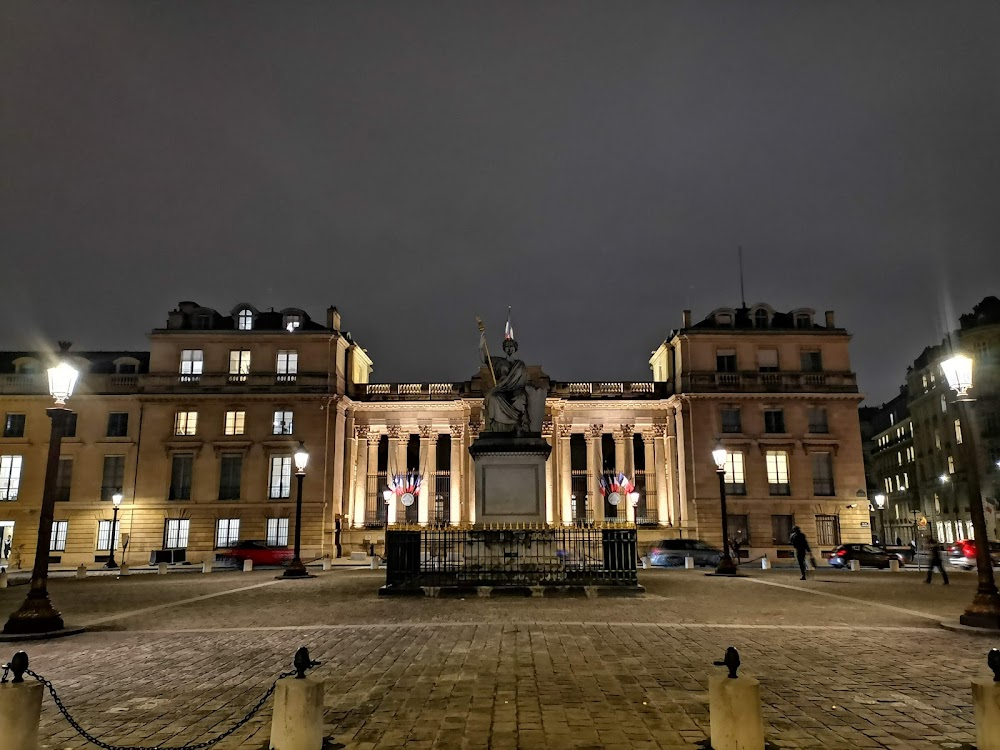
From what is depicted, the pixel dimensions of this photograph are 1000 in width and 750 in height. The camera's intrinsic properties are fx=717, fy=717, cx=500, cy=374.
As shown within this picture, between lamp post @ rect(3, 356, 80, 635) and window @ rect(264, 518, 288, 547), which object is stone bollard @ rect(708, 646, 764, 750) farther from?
window @ rect(264, 518, 288, 547)

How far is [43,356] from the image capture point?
160 feet

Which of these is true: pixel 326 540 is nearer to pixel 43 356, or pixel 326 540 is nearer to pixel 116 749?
pixel 43 356

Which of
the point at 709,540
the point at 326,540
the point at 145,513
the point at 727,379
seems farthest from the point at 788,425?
the point at 145,513

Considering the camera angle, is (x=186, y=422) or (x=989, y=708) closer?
(x=989, y=708)

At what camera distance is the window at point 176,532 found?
1754 inches

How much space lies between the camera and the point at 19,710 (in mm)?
5168

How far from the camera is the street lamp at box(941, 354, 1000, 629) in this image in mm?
11984

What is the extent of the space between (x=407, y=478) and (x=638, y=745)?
122 ft

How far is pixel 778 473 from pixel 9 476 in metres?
49.2

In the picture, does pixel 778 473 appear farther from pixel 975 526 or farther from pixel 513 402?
pixel 975 526

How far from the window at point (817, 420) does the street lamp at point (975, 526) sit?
35748mm

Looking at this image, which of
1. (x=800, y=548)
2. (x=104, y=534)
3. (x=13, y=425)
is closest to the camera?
(x=800, y=548)

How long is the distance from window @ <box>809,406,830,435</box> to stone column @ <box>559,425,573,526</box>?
52.8 ft

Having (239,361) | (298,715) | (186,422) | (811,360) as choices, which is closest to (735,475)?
(811,360)
